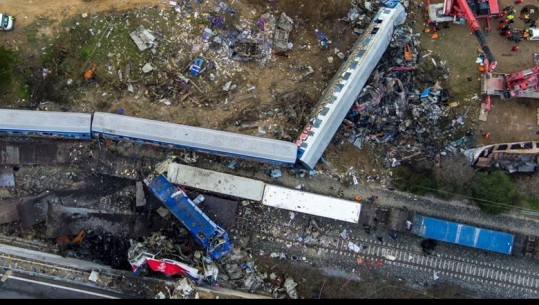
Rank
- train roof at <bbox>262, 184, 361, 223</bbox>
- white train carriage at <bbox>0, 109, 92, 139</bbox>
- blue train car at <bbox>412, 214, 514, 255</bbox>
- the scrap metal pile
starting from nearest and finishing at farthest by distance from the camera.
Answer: white train carriage at <bbox>0, 109, 92, 139</bbox> < train roof at <bbox>262, 184, 361, 223</bbox> < blue train car at <bbox>412, 214, 514, 255</bbox> < the scrap metal pile

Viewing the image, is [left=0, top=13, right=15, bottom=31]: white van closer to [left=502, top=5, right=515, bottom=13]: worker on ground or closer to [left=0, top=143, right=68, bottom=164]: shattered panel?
[left=0, top=143, right=68, bottom=164]: shattered panel

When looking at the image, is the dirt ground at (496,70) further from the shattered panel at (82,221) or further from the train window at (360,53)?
the shattered panel at (82,221)

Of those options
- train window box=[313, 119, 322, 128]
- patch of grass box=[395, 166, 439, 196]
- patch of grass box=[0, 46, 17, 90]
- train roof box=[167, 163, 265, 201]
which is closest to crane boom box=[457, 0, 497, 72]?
patch of grass box=[395, 166, 439, 196]

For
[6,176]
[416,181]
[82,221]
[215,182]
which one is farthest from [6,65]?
[416,181]

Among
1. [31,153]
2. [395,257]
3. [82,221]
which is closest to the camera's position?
[31,153]

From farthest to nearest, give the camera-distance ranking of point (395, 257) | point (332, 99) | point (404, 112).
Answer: point (404, 112)
point (395, 257)
point (332, 99)

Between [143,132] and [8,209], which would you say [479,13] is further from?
[8,209]

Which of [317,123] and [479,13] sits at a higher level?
[479,13]

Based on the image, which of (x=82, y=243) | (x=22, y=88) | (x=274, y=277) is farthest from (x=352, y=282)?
(x=22, y=88)
